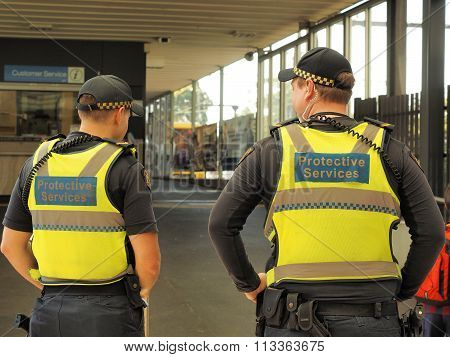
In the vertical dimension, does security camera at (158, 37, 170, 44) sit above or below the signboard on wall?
above

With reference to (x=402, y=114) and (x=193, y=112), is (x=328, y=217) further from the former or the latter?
(x=193, y=112)

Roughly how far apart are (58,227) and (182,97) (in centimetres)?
2535

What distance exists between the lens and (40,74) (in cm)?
1562

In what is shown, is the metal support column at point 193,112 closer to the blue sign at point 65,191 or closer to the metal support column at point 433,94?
the metal support column at point 433,94

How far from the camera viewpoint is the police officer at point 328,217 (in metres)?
2.15

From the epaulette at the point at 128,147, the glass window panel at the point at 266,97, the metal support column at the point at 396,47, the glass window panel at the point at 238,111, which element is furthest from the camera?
the glass window panel at the point at 238,111

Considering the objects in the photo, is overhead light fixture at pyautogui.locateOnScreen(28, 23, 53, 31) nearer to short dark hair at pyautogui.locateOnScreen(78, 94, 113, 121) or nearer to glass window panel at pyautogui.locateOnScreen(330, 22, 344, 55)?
glass window panel at pyautogui.locateOnScreen(330, 22, 344, 55)

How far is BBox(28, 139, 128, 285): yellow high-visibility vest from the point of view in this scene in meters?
2.54

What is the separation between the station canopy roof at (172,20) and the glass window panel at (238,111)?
1752 millimetres

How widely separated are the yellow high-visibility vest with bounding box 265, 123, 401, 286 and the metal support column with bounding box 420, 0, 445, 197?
6.86 metres

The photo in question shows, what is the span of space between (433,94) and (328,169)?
22.9 feet

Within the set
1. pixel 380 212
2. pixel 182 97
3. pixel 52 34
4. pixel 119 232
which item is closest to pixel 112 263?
pixel 119 232

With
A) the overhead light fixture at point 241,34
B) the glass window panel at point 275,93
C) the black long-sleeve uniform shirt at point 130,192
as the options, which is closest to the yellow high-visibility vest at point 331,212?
the black long-sleeve uniform shirt at point 130,192

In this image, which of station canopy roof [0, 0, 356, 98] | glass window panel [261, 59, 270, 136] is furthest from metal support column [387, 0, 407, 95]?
glass window panel [261, 59, 270, 136]
